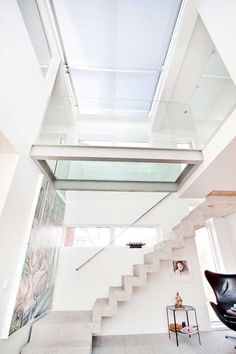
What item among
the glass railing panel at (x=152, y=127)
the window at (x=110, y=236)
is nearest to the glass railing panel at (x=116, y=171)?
the glass railing panel at (x=152, y=127)

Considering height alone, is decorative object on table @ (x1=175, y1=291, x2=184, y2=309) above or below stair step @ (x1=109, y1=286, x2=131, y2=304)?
below

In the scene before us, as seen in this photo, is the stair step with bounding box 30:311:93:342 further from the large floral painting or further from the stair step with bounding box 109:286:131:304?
the stair step with bounding box 109:286:131:304

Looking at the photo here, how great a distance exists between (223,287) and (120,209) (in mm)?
2845

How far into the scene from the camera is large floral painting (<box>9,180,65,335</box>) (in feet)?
8.75

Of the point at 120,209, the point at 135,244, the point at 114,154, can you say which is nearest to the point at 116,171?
the point at 114,154

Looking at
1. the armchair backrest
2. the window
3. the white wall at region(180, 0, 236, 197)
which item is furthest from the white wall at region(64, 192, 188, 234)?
the white wall at region(180, 0, 236, 197)

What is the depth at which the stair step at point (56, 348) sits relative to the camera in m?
2.56

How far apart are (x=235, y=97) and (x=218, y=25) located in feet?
4.43

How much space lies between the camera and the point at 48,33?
152 inches

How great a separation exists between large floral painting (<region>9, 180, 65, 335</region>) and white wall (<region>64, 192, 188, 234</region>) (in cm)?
60

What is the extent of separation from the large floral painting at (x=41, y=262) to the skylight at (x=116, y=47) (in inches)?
93.0

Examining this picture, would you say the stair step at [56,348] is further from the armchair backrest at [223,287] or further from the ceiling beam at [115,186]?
the armchair backrest at [223,287]

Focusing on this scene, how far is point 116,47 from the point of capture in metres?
4.30

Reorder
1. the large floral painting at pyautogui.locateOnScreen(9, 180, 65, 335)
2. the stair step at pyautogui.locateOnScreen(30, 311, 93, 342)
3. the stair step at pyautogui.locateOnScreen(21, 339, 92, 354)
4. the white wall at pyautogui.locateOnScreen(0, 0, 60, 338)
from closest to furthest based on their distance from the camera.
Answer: the white wall at pyautogui.locateOnScreen(0, 0, 60, 338), the stair step at pyautogui.locateOnScreen(21, 339, 92, 354), the large floral painting at pyautogui.locateOnScreen(9, 180, 65, 335), the stair step at pyautogui.locateOnScreen(30, 311, 93, 342)
